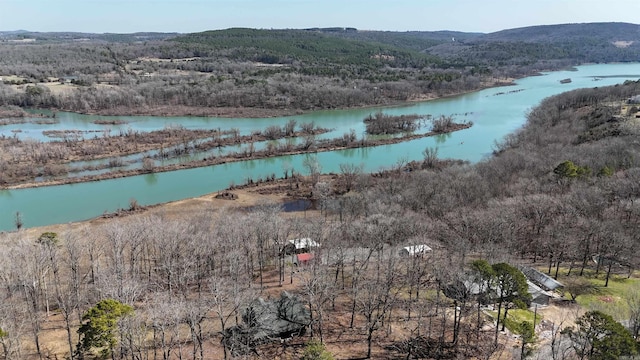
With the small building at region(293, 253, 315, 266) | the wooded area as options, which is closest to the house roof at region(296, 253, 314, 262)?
the small building at region(293, 253, 315, 266)

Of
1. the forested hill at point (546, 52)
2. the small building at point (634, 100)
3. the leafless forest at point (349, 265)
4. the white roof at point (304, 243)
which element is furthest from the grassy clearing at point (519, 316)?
the forested hill at point (546, 52)

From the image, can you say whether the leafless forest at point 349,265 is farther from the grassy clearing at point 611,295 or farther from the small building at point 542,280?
the small building at point 542,280

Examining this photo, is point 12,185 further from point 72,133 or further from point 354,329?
point 354,329

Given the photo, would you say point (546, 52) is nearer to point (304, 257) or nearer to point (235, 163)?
point (235, 163)

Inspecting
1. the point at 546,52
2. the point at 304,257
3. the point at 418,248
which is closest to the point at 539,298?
the point at 418,248

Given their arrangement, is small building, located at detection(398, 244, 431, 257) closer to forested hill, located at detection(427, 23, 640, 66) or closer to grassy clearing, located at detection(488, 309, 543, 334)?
grassy clearing, located at detection(488, 309, 543, 334)
